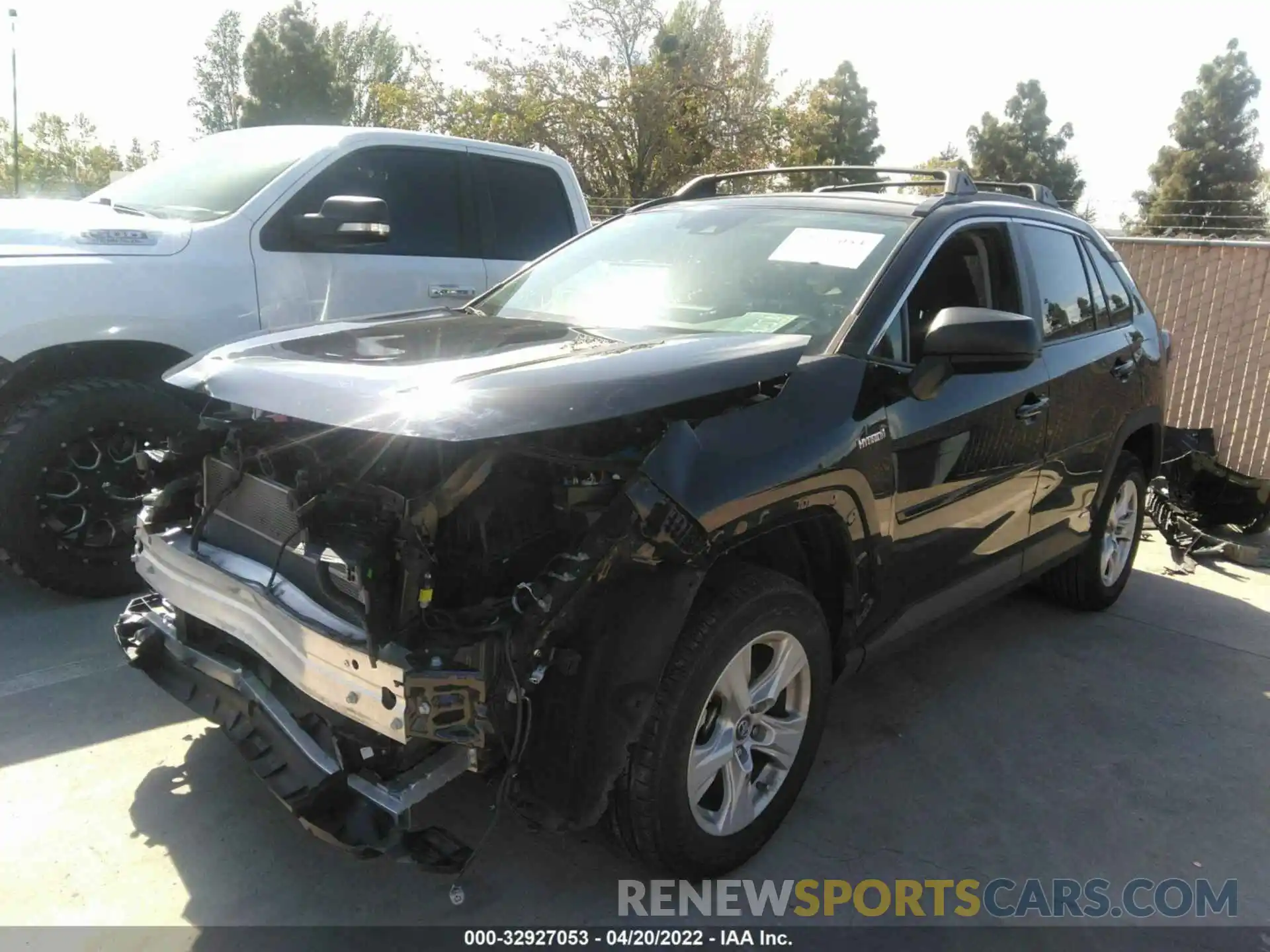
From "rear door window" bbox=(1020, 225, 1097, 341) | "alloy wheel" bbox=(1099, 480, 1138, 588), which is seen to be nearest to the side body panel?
"rear door window" bbox=(1020, 225, 1097, 341)

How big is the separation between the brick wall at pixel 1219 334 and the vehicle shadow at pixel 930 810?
4680mm

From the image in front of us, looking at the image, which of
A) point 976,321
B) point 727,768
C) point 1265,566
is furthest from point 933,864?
point 1265,566

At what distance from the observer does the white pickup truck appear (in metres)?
3.86

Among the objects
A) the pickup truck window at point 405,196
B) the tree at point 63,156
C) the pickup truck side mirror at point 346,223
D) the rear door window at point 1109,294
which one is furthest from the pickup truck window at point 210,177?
the tree at point 63,156

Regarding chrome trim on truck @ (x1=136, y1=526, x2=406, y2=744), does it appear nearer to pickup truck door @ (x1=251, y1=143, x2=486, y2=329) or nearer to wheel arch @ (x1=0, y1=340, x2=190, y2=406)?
wheel arch @ (x1=0, y1=340, x2=190, y2=406)

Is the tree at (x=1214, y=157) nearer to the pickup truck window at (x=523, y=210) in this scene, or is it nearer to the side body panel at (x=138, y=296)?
the pickup truck window at (x=523, y=210)

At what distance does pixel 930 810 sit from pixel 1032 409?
5.05ft

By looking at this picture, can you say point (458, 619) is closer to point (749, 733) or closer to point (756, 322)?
point (749, 733)

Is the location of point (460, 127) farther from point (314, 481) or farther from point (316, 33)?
point (314, 481)

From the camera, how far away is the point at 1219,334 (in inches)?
324

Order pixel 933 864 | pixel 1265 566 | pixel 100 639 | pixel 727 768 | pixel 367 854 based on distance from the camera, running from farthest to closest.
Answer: pixel 1265 566
pixel 100 639
pixel 933 864
pixel 727 768
pixel 367 854

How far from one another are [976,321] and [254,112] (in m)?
37.6

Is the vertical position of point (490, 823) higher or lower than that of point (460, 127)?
lower

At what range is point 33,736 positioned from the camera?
3.16 metres
